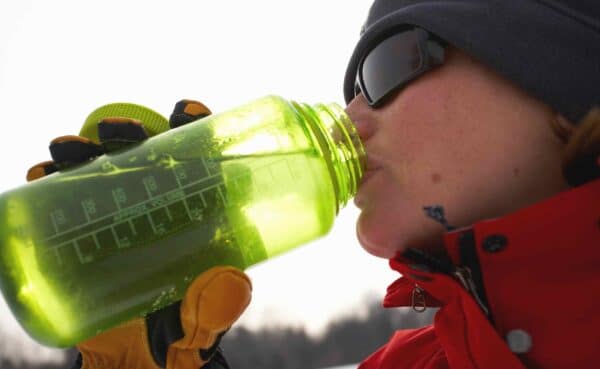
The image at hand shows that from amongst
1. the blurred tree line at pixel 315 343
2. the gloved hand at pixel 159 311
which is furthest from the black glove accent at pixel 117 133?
the blurred tree line at pixel 315 343

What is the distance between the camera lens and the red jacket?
3.16ft

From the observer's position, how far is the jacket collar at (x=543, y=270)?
0.96 meters

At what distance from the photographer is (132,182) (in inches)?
42.4

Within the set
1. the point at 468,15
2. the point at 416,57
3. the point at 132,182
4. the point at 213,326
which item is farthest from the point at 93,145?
the point at 468,15

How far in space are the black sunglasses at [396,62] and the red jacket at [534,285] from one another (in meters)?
0.43

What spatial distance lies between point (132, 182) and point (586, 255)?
981 millimetres

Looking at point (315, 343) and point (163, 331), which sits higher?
point (163, 331)

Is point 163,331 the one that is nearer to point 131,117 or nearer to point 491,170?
point 131,117

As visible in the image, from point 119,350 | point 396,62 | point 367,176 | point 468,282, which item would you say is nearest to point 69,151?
point 119,350

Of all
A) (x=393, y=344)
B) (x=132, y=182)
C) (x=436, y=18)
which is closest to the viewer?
(x=132, y=182)

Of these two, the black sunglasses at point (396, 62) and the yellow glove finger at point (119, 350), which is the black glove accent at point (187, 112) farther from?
the yellow glove finger at point (119, 350)

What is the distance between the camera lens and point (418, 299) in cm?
145

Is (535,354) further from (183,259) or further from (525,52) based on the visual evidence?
(183,259)

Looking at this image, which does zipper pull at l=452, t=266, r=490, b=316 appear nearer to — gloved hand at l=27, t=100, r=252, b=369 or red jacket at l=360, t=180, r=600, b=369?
red jacket at l=360, t=180, r=600, b=369
